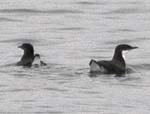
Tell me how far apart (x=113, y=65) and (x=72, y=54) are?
315cm

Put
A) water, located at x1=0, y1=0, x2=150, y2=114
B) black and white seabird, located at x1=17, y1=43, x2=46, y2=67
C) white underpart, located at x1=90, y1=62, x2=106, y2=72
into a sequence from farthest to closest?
black and white seabird, located at x1=17, y1=43, x2=46, y2=67 → white underpart, located at x1=90, y1=62, x2=106, y2=72 → water, located at x1=0, y1=0, x2=150, y2=114

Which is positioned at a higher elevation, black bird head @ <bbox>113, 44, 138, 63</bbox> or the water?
black bird head @ <bbox>113, 44, 138, 63</bbox>

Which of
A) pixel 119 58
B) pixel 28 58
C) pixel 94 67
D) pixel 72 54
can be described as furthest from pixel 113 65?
pixel 72 54

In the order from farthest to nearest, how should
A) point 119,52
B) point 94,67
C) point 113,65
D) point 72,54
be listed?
point 72,54, point 119,52, point 113,65, point 94,67

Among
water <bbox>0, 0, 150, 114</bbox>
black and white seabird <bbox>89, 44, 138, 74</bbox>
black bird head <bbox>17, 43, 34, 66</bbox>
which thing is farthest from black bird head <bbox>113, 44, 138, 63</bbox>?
black bird head <bbox>17, 43, 34, 66</bbox>

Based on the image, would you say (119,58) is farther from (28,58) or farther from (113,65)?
(28,58)

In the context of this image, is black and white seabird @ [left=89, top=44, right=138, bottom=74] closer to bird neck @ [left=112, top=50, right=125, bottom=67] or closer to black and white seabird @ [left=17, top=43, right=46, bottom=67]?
bird neck @ [left=112, top=50, right=125, bottom=67]

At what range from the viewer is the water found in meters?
18.9

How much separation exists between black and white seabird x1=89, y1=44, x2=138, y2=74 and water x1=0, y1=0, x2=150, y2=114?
0.97 ft

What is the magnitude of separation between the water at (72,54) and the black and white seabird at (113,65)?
0.97 feet

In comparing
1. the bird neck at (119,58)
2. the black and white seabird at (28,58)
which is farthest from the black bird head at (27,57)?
the bird neck at (119,58)

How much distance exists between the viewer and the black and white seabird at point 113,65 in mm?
22344

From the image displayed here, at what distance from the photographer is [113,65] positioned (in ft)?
76.2

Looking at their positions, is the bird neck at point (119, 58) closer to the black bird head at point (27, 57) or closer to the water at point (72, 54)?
the water at point (72, 54)
